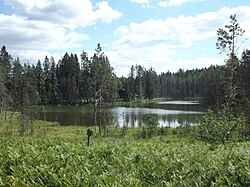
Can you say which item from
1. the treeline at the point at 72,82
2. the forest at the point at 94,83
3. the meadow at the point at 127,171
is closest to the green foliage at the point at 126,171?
the meadow at the point at 127,171

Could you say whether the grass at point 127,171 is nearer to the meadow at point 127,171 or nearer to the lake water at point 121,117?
the meadow at point 127,171

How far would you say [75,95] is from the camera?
288 feet

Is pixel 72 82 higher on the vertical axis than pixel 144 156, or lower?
higher

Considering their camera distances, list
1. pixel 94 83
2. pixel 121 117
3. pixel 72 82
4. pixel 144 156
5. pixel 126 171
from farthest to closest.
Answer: pixel 72 82
pixel 121 117
pixel 94 83
pixel 144 156
pixel 126 171

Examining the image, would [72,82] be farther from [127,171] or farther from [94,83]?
[127,171]

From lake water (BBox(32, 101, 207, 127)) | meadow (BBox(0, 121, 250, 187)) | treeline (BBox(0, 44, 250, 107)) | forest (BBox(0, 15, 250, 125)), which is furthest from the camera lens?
treeline (BBox(0, 44, 250, 107))

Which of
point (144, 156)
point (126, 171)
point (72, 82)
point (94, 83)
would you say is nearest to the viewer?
point (126, 171)

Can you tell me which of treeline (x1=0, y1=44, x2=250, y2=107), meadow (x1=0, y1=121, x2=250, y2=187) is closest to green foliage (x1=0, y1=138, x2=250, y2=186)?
meadow (x1=0, y1=121, x2=250, y2=187)

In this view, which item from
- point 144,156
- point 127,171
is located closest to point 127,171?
point 127,171

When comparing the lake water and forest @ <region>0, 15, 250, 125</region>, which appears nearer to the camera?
forest @ <region>0, 15, 250, 125</region>

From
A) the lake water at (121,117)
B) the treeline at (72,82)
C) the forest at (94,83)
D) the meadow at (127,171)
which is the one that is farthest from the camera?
the treeline at (72,82)

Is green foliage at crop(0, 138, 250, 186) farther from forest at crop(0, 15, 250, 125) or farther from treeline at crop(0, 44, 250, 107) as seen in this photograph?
treeline at crop(0, 44, 250, 107)

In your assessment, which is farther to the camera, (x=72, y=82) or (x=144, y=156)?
(x=72, y=82)

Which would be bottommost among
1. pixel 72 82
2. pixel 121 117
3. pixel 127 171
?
pixel 121 117
